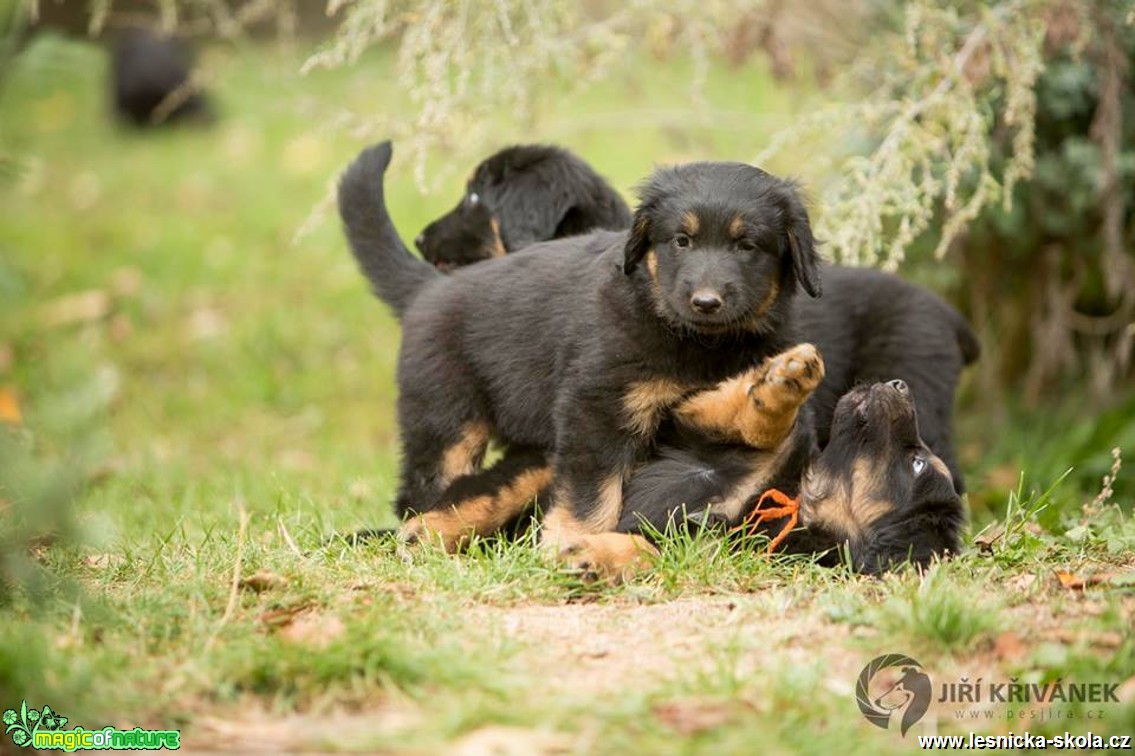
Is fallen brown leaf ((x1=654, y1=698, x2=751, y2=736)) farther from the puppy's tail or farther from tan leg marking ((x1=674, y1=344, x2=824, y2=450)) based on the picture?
the puppy's tail

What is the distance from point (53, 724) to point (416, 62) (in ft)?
10.4

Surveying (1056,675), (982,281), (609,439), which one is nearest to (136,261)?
(982,281)

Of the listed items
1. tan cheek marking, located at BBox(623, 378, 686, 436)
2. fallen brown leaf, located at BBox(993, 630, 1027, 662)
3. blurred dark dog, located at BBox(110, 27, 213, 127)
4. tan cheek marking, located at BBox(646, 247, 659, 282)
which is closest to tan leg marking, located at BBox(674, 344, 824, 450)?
tan cheek marking, located at BBox(623, 378, 686, 436)

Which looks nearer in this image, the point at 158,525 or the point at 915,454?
the point at 915,454

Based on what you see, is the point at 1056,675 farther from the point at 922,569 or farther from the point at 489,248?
the point at 489,248

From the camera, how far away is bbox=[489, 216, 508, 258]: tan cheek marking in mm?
4941

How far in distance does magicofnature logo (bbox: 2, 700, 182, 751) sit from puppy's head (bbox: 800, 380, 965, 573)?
190 cm

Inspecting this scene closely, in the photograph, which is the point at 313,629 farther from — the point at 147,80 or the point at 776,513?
the point at 147,80

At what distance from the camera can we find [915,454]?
3.73m

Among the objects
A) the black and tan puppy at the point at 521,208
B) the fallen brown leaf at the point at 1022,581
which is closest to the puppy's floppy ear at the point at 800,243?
the fallen brown leaf at the point at 1022,581

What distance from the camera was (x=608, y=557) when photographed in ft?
11.5

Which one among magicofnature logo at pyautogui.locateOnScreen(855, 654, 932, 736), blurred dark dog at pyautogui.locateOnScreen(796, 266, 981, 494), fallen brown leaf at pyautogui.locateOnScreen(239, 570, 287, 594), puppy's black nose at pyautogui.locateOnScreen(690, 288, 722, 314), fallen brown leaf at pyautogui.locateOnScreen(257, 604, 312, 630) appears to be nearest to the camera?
magicofnature logo at pyautogui.locateOnScreen(855, 654, 932, 736)

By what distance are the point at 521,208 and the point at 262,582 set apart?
2115 mm

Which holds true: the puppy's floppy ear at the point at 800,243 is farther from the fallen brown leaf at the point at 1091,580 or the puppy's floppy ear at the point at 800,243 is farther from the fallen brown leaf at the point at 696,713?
the fallen brown leaf at the point at 696,713
